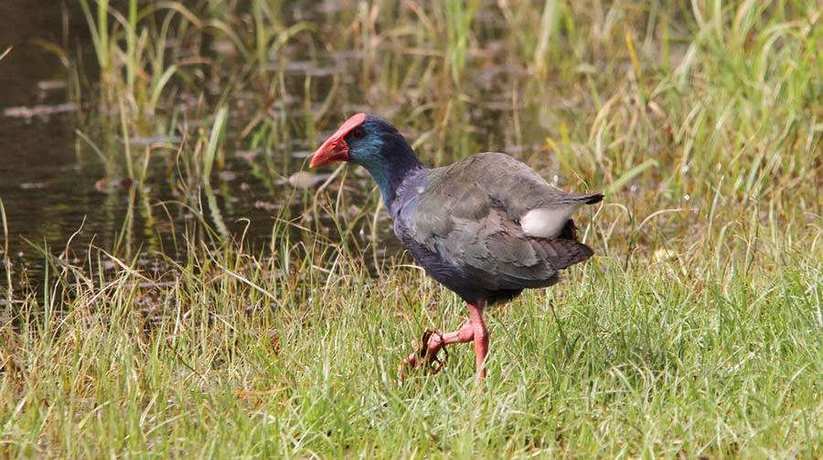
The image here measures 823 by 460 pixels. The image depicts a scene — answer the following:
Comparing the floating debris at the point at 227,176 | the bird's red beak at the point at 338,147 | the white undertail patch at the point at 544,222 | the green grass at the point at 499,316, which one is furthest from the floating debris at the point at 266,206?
the white undertail patch at the point at 544,222

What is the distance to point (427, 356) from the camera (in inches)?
165

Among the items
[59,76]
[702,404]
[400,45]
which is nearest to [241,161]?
[59,76]

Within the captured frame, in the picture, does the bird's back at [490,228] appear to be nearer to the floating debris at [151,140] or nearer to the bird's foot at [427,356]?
the bird's foot at [427,356]

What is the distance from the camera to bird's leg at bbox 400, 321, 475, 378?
13.8 feet

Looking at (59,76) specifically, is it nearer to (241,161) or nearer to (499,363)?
(241,161)

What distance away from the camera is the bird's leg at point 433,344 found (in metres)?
4.21

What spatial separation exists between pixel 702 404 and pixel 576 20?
6.02m

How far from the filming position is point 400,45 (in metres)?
9.78

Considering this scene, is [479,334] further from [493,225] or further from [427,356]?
[493,225]

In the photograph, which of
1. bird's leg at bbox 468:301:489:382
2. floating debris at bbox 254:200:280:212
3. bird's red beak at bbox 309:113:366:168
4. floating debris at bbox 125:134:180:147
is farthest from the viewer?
floating debris at bbox 125:134:180:147

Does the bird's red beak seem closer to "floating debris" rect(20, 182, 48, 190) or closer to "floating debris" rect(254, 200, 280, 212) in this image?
"floating debris" rect(254, 200, 280, 212)

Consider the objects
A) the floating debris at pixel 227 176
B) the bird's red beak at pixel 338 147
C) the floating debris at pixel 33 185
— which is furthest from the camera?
the floating debris at pixel 227 176

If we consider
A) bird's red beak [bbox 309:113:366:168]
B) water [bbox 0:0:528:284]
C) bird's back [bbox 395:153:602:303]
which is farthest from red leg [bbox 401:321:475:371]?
water [bbox 0:0:528:284]

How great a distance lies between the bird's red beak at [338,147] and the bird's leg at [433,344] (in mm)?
626
